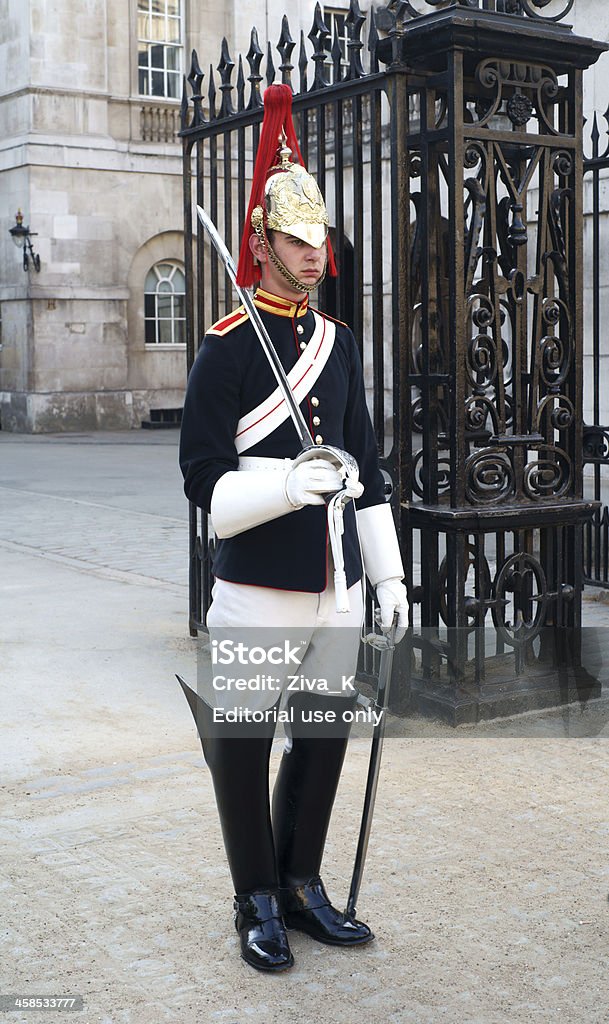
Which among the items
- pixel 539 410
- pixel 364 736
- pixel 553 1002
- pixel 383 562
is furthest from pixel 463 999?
pixel 539 410

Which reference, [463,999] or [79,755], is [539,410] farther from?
[463,999]

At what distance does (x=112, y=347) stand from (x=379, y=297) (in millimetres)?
18664

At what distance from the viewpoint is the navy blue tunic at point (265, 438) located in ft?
11.5

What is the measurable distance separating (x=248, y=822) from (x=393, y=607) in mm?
666

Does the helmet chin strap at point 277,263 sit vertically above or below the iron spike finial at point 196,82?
below

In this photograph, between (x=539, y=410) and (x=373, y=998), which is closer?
(x=373, y=998)

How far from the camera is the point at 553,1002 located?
323 cm

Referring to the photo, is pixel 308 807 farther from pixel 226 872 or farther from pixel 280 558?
pixel 280 558

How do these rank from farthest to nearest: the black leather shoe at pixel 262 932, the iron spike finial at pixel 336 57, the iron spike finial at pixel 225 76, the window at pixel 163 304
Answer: the window at pixel 163 304
the iron spike finial at pixel 225 76
the iron spike finial at pixel 336 57
the black leather shoe at pixel 262 932

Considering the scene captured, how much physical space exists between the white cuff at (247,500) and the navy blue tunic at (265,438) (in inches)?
2.8

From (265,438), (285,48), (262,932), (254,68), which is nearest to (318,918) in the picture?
(262,932)

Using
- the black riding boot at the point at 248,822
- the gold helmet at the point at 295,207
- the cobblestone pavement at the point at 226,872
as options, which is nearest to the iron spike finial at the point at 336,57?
the gold helmet at the point at 295,207

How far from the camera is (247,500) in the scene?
3373mm

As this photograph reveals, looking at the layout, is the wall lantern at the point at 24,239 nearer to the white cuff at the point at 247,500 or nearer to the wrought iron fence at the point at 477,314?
the wrought iron fence at the point at 477,314
